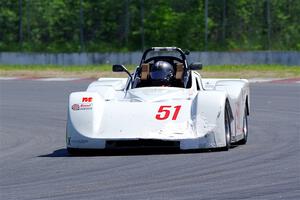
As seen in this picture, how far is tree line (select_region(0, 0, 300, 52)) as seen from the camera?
38.6 metres

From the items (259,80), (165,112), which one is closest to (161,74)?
(165,112)

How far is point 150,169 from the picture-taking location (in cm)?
1089

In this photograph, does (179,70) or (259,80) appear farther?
(259,80)

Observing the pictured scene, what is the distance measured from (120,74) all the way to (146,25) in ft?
29.1

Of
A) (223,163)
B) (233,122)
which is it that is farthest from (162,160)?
(233,122)

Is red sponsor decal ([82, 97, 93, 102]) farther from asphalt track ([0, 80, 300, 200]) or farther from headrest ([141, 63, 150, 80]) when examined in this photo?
headrest ([141, 63, 150, 80])

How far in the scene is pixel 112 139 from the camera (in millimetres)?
12375

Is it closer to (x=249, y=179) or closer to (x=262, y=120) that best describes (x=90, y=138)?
(x=249, y=179)

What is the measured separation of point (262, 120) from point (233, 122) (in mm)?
4442

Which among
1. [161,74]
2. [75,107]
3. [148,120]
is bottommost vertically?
[148,120]

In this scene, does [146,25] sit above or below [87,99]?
below

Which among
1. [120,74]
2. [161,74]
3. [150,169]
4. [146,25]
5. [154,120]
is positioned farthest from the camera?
[146,25]

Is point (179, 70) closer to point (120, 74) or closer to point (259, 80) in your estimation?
point (259, 80)

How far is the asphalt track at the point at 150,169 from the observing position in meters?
9.16
